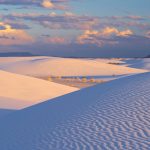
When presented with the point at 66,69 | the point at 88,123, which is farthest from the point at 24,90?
the point at 66,69

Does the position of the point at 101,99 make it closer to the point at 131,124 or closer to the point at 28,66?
the point at 131,124

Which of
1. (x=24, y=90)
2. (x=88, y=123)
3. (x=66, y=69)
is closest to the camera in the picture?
(x=88, y=123)

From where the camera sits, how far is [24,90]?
31391mm

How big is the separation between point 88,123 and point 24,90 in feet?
65.6

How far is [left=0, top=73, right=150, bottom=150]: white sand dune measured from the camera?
10.2m

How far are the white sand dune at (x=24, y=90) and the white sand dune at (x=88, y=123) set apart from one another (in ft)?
31.0

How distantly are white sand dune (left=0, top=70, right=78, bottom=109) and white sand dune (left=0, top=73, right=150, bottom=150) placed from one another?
946 cm

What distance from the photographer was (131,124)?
11.0 meters

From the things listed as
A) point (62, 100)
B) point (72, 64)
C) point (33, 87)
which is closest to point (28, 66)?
point (72, 64)

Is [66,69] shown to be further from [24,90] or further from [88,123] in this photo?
[88,123]

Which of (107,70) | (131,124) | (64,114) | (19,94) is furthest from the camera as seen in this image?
(107,70)

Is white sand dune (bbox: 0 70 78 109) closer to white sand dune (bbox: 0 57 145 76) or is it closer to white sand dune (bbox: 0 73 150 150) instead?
white sand dune (bbox: 0 73 150 150)

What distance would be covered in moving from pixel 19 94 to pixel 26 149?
19005mm

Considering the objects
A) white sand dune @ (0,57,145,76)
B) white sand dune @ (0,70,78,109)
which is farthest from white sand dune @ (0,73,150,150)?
white sand dune @ (0,57,145,76)
